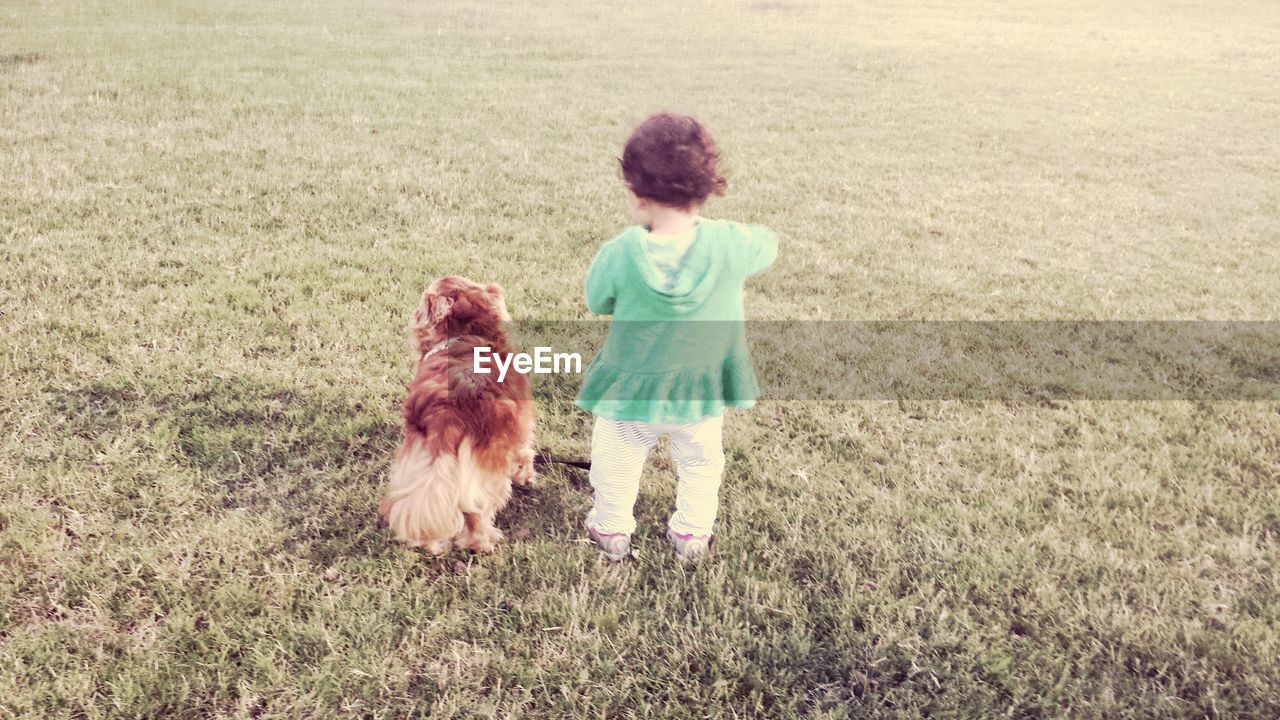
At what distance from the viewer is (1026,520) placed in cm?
386

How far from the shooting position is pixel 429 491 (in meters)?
3.11

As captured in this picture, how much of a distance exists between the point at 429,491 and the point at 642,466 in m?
0.92

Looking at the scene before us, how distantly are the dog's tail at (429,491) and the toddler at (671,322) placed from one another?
57cm

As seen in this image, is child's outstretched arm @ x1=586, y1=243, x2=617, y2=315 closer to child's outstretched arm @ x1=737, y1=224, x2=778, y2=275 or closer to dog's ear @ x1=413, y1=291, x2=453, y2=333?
child's outstretched arm @ x1=737, y1=224, x2=778, y2=275

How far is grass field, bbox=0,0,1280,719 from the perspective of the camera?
3.00 m

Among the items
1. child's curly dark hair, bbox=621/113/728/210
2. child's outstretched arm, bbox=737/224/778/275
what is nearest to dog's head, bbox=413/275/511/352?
child's curly dark hair, bbox=621/113/728/210

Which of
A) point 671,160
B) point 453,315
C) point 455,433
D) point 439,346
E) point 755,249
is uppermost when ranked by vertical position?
point 671,160

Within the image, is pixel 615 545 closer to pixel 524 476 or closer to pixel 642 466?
pixel 642 466

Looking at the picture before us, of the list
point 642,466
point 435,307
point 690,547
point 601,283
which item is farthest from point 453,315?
point 690,547

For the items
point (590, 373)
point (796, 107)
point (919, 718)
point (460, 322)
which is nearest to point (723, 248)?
point (590, 373)

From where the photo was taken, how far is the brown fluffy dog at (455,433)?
10.2 ft

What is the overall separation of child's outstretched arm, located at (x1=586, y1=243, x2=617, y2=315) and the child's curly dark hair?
292mm

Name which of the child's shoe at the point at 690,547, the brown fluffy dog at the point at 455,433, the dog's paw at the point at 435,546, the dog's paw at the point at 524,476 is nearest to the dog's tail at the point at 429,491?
the brown fluffy dog at the point at 455,433

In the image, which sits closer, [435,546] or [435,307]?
[435,546]
